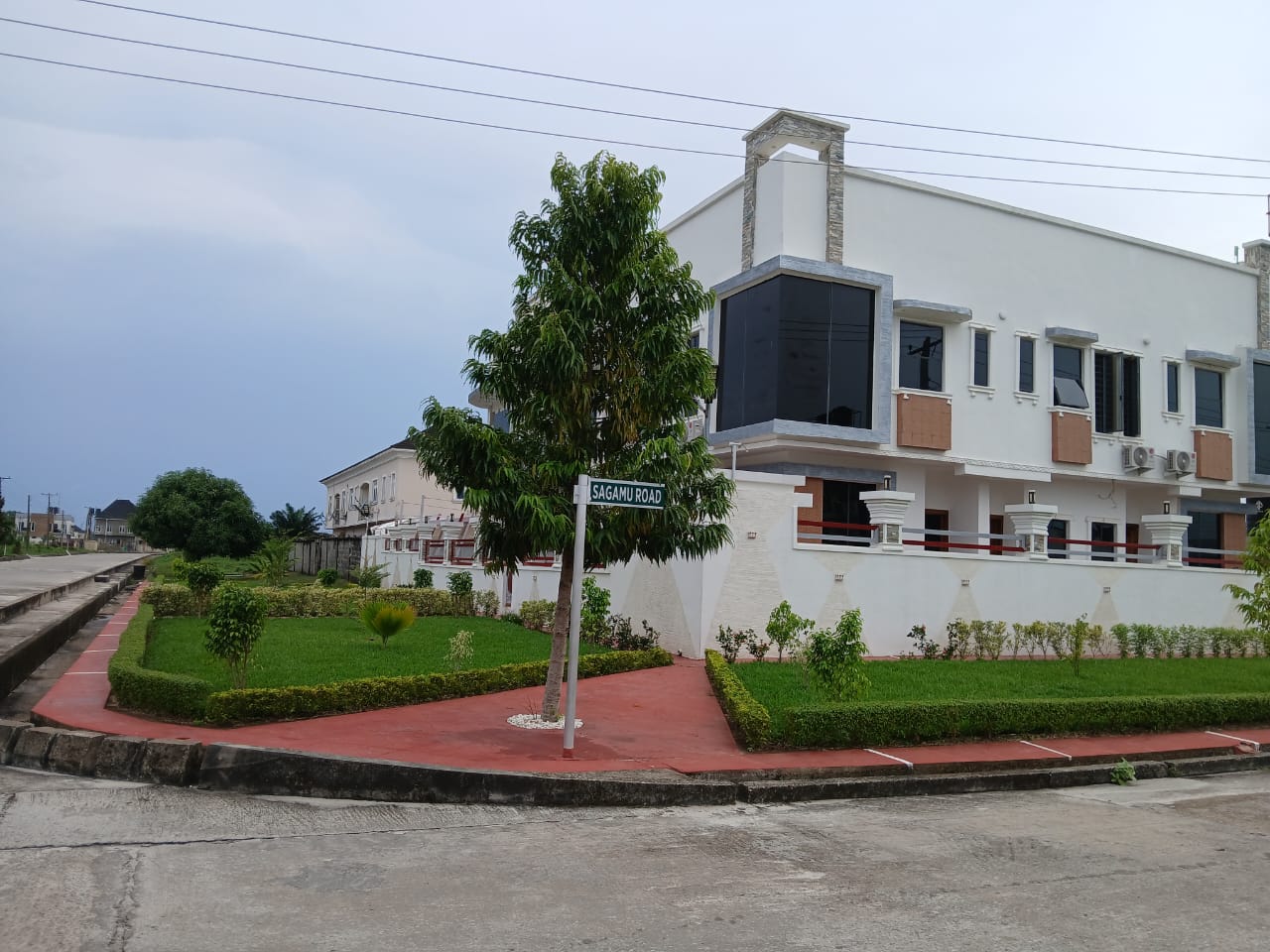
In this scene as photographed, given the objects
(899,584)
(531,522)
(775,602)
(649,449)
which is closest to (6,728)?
(531,522)

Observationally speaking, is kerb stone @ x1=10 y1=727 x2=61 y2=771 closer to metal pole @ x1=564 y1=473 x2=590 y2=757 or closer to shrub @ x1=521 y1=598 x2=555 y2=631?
metal pole @ x1=564 y1=473 x2=590 y2=757

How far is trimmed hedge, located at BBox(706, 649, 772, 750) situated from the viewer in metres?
9.43

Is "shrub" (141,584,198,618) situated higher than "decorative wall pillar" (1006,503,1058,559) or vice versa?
"decorative wall pillar" (1006,503,1058,559)

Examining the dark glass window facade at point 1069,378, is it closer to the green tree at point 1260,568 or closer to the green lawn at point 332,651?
the green tree at point 1260,568

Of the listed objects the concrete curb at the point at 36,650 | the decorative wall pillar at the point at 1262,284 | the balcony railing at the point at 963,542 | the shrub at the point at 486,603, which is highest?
the decorative wall pillar at the point at 1262,284

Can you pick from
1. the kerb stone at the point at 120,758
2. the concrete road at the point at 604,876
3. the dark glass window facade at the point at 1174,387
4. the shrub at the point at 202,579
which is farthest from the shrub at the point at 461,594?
the dark glass window facade at the point at 1174,387

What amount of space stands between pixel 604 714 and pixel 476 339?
442 cm

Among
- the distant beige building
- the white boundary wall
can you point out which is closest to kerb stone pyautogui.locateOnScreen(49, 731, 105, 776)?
the white boundary wall

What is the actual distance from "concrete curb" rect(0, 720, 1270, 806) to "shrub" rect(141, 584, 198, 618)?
41.6 feet

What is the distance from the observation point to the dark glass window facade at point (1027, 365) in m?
21.9

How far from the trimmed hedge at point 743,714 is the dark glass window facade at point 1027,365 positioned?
12939 mm

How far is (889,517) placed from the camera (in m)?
16.9

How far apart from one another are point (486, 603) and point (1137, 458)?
15413mm

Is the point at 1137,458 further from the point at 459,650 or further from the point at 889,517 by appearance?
the point at 459,650
